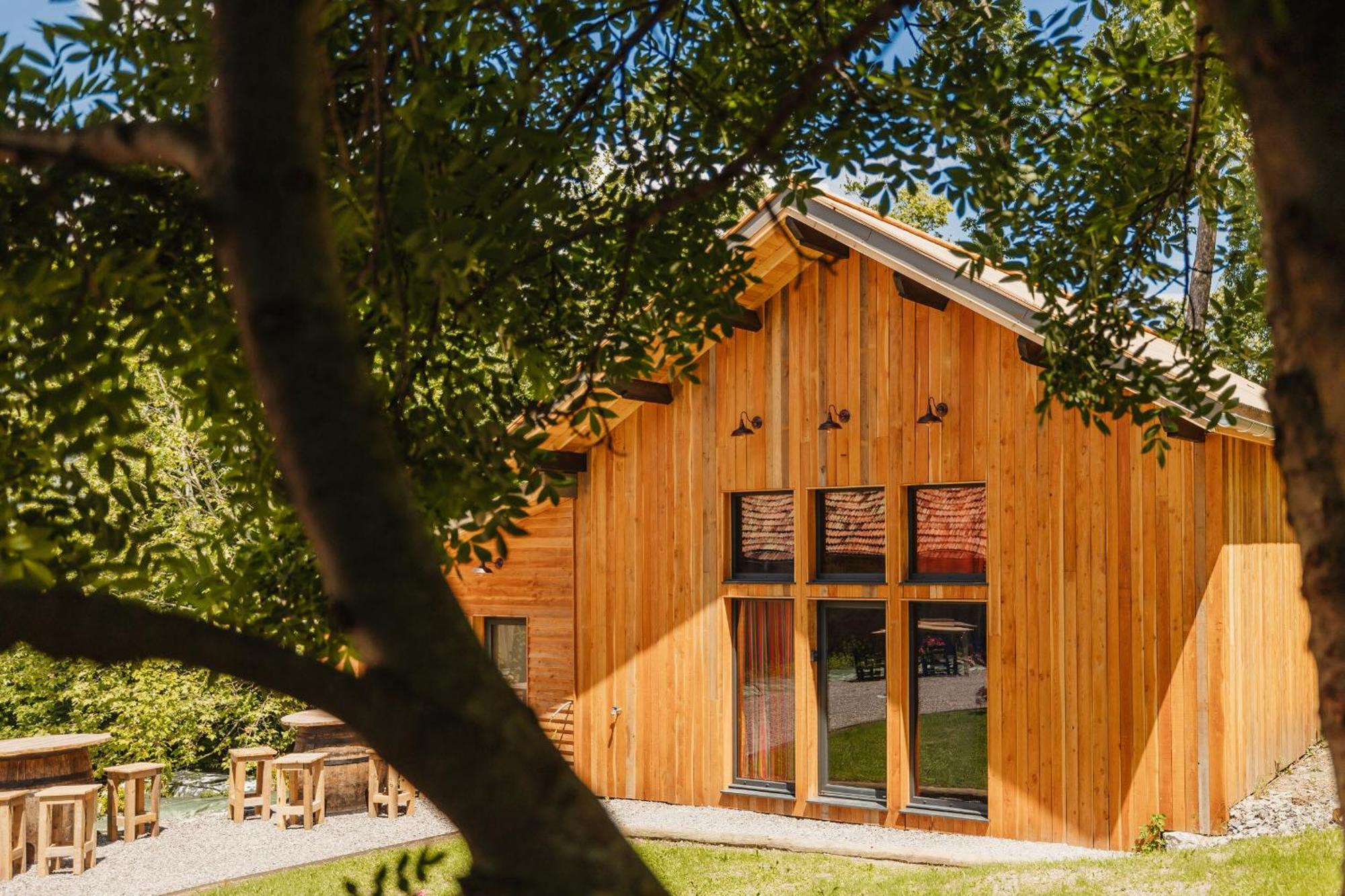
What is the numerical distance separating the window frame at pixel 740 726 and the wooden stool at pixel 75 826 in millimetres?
6099

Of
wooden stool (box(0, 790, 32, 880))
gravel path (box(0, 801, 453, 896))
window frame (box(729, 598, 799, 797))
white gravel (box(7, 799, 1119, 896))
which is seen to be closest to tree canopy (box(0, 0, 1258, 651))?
white gravel (box(7, 799, 1119, 896))

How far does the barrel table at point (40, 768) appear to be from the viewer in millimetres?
11961

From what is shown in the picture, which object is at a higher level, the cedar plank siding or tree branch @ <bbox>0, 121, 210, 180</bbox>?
tree branch @ <bbox>0, 121, 210, 180</bbox>

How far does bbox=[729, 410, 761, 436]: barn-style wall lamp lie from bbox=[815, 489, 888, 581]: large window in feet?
3.07

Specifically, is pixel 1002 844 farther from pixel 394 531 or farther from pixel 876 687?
pixel 394 531

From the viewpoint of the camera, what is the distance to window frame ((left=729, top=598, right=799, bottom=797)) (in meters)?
11.7

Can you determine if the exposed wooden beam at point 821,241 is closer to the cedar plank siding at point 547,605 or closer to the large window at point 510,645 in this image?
the cedar plank siding at point 547,605

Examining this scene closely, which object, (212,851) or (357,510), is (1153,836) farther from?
(357,510)

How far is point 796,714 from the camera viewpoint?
11672 mm

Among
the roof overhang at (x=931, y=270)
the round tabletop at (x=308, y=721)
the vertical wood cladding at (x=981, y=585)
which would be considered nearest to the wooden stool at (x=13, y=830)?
the round tabletop at (x=308, y=721)

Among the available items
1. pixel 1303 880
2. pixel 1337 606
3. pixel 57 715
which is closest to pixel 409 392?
pixel 1337 606

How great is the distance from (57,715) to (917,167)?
1669cm

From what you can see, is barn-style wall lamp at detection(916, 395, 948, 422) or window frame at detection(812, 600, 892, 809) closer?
barn-style wall lamp at detection(916, 395, 948, 422)

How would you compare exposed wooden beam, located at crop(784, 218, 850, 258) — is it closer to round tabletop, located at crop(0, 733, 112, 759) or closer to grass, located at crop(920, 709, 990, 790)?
grass, located at crop(920, 709, 990, 790)
